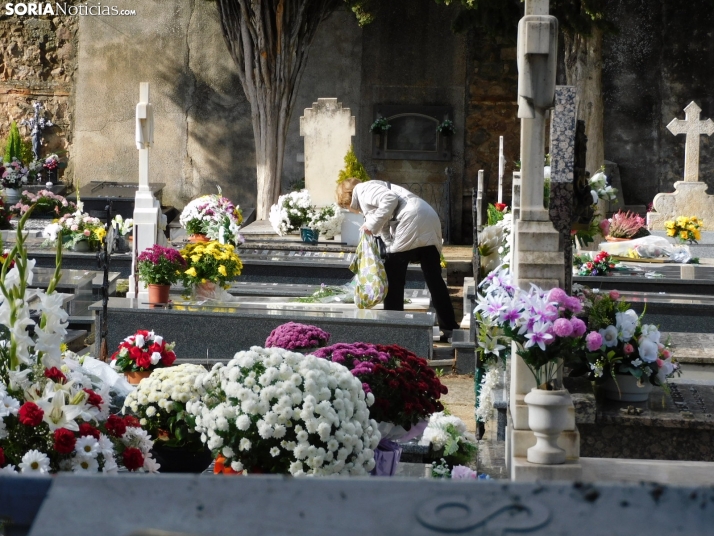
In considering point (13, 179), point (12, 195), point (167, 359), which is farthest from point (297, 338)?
point (13, 179)

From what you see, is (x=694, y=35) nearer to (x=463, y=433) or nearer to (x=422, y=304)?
(x=422, y=304)

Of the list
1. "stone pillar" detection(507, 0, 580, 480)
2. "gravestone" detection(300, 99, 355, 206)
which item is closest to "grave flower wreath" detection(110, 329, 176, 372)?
"stone pillar" detection(507, 0, 580, 480)

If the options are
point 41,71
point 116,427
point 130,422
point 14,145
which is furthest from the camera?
point 41,71

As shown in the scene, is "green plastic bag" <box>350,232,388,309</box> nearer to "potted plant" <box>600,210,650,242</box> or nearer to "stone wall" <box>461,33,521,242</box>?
"potted plant" <box>600,210,650,242</box>

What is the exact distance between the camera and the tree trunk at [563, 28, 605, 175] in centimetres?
1580

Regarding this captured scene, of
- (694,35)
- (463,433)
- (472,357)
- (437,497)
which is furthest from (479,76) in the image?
(437,497)

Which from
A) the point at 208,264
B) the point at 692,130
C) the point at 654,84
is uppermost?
the point at 654,84

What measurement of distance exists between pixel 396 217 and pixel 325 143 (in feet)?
16.6

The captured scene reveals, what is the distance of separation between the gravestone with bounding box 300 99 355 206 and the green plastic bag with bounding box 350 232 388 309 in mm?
5101

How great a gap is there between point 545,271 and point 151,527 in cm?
410

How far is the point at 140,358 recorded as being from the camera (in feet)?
21.1

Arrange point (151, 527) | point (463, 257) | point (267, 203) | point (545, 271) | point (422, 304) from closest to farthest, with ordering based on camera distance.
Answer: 1. point (151, 527)
2. point (545, 271)
3. point (422, 304)
4. point (463, 257)
5. point (267, 203)

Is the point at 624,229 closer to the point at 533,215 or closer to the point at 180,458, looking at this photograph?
the point at 533,215

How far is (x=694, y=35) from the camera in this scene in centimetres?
1903
